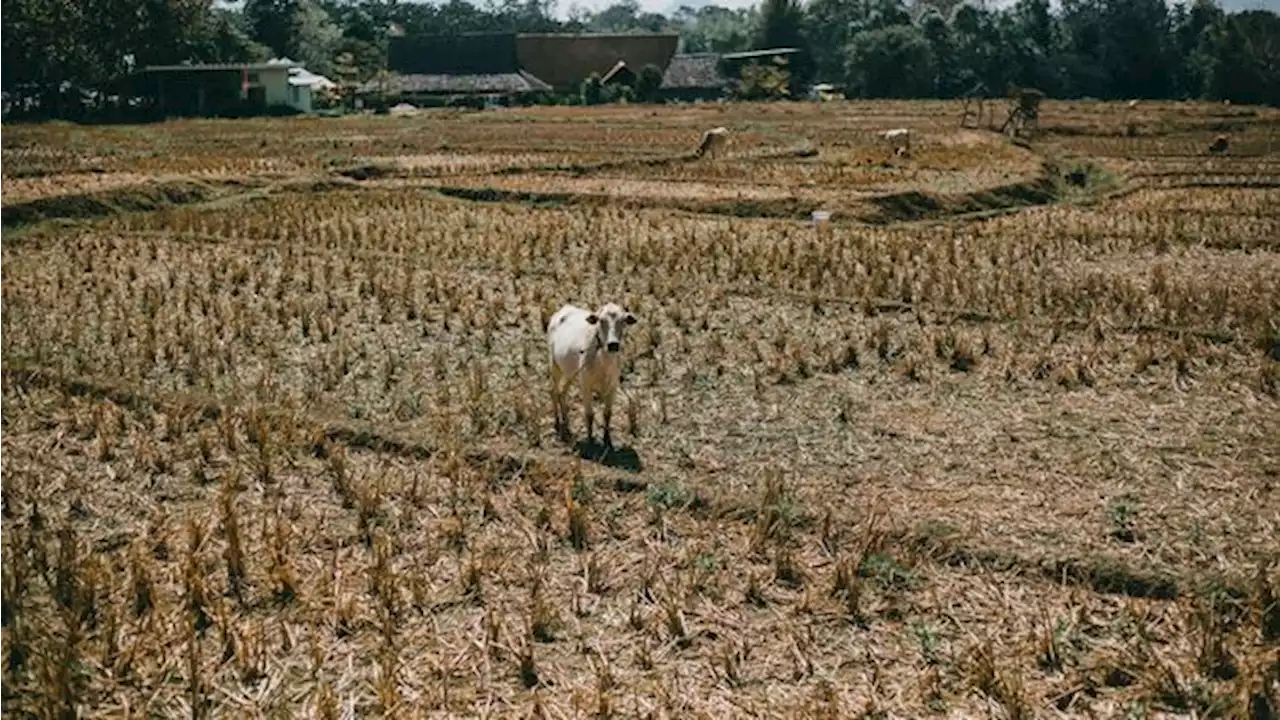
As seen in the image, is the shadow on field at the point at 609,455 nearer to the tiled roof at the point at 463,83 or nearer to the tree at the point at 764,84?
the tiled roof at the point at 463,83

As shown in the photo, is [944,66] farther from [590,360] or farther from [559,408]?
[590,360]

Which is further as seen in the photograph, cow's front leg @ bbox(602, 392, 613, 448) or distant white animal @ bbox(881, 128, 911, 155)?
distant white animal @ bbox(881, 128, 911, 155)

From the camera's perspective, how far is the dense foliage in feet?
127

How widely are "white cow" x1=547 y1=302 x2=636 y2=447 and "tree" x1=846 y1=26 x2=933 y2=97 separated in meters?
49.0

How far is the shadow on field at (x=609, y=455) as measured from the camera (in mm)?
6777

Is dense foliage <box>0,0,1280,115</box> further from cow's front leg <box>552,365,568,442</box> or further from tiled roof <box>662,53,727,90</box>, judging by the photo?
cow's front leg <box>552,365,568,442</box>

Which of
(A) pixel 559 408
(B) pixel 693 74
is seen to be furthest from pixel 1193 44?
(A) pixel 559 408

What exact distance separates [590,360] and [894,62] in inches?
1962

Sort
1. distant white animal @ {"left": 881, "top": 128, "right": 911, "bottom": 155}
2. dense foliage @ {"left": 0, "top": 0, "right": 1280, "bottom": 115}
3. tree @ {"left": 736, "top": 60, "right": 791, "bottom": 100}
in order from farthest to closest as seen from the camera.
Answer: tree @ {"left": 736, "top": 60, "right": 791, "bottom": 100}, dense foliage @ {"left": 0, "top": 0, "right": 1280, "bottom": 115}, distant white animal @ {"left": 881, "top": 128, "right": 911, "bottom": 155}

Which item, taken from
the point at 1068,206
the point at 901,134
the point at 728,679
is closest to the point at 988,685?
the point at 728,679

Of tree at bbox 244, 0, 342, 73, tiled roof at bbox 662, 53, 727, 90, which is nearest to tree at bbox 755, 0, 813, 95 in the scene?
tiled roof at bbox 662, 53, 727, 90

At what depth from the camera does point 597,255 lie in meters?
13.1

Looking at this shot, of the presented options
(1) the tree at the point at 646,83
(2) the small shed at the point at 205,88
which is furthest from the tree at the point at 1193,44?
(2) the small shed at the point at 205,88

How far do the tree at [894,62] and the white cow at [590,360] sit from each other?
49042 millimetres
